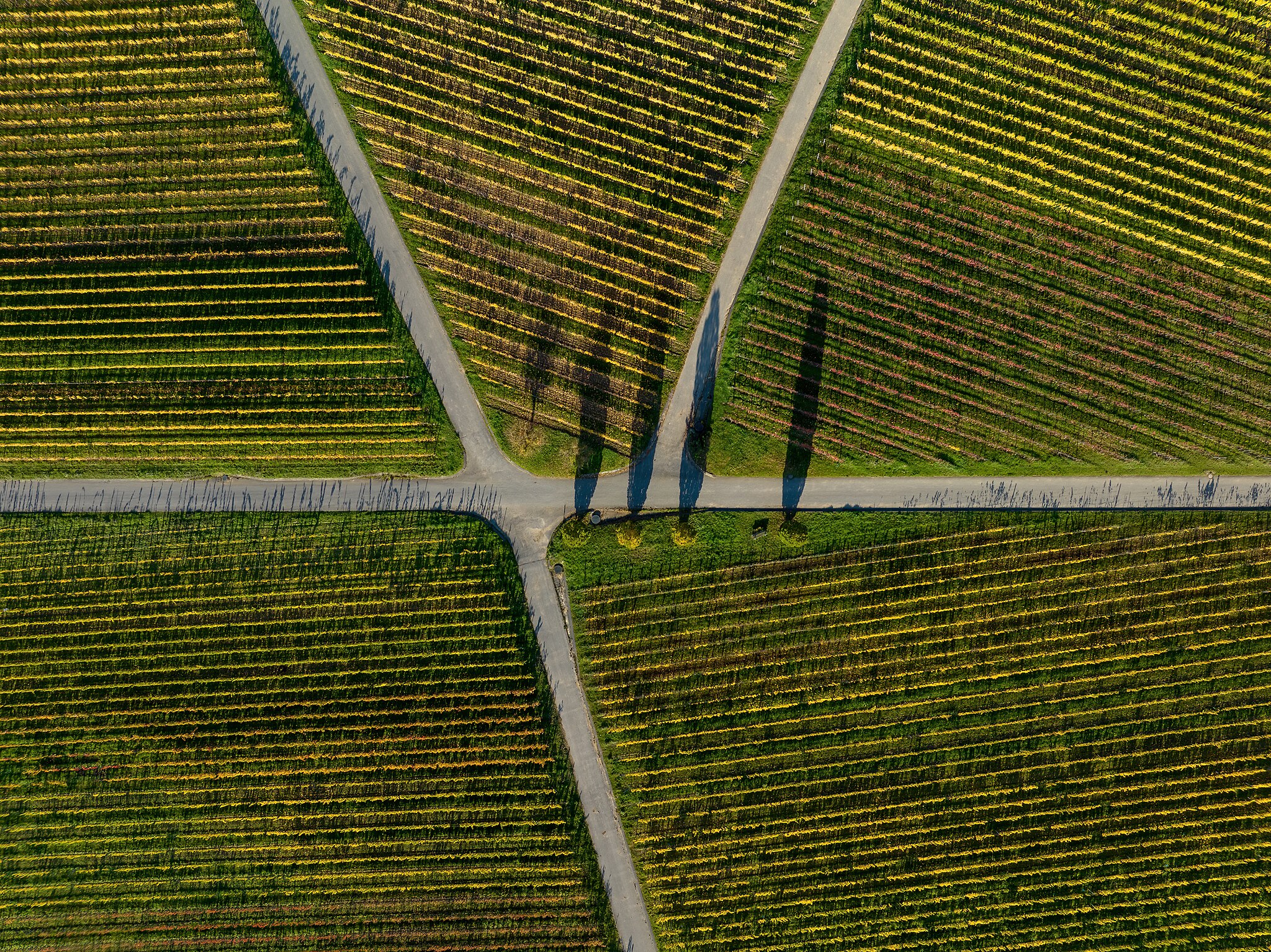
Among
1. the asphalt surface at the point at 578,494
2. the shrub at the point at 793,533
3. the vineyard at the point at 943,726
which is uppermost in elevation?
the asphalt surface at the point at 578,494

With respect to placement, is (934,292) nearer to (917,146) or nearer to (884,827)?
(917,146)

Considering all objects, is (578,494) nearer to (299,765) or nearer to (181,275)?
(299,765)

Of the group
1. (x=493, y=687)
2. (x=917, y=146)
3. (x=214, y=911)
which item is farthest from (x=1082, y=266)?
(x=214, y=911)

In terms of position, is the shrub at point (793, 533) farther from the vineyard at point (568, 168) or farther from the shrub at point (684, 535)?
the vineyard at point (568, 168)

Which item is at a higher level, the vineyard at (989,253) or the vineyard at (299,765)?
the vineyard at (989,253)

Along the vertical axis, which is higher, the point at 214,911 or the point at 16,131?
the point at 16,131

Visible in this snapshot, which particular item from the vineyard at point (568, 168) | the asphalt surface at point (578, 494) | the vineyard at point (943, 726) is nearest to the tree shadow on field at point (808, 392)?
the asphalt surface at point (578, 494)
